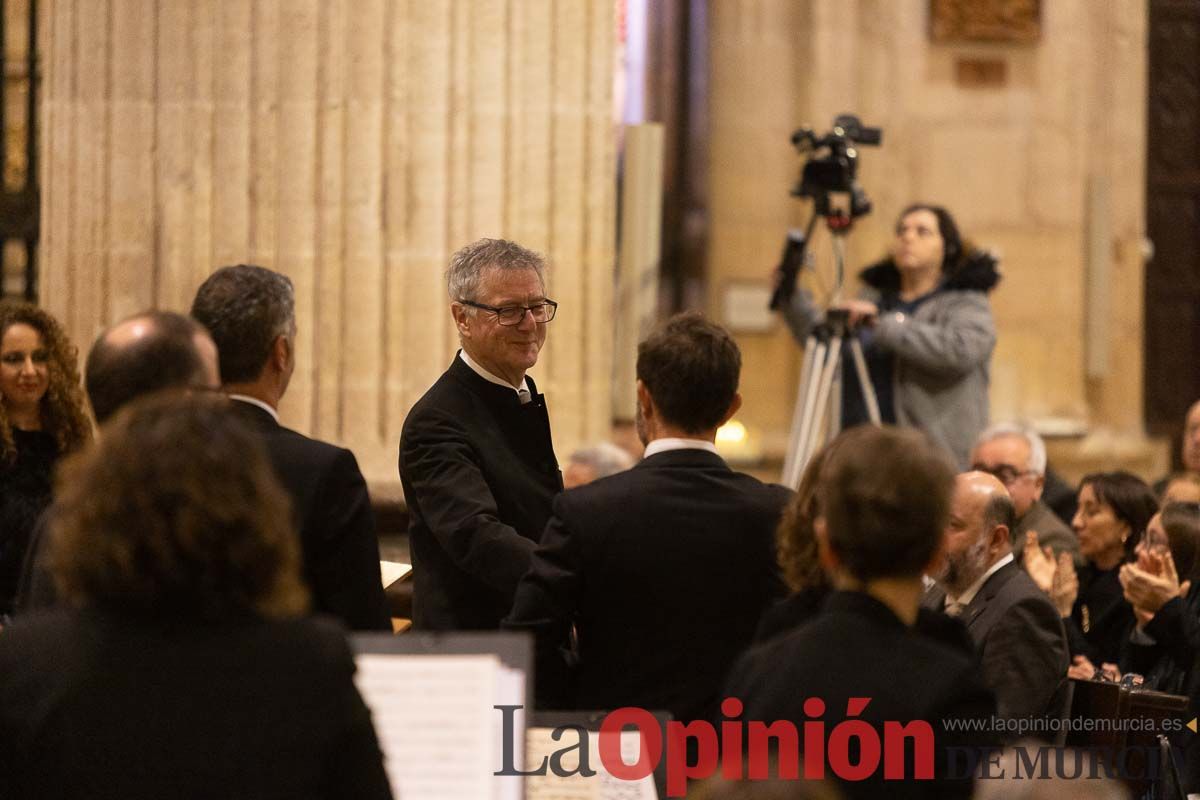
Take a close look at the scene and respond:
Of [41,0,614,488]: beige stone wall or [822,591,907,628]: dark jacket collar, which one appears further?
[41,0,614,488]: beige stone wall

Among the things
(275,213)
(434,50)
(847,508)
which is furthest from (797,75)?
(847,508)

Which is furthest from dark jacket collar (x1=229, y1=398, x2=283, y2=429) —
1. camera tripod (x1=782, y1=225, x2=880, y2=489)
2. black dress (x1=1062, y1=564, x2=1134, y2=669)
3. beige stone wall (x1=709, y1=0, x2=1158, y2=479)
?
beige stone wall (x1=709, y1=0, x2=1158, y2=479)

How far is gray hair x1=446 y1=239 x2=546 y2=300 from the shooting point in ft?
12.1

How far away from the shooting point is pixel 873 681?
2.17 m

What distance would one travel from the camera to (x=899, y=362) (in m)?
6.31

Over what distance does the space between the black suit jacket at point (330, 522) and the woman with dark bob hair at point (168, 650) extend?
98cm

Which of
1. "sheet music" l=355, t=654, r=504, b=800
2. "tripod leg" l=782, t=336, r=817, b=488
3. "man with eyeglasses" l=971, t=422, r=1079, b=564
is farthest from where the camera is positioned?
"tripod leg" l=782, t=336, r=817, b=488

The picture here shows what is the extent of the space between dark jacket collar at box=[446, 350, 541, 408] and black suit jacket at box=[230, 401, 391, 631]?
0.71 meters

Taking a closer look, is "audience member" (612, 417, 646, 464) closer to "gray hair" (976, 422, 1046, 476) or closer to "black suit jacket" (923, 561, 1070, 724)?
"gray hair" (976, 422, 1046, 476)

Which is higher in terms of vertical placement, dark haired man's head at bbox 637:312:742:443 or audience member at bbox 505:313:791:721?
dark haired man's head at bbox 637:312:742:443

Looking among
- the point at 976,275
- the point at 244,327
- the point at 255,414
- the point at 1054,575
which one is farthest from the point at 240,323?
the point at 976,275

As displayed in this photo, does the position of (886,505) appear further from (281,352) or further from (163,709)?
(281,352)

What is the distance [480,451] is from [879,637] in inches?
58.3

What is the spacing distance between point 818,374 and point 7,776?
177 inches
